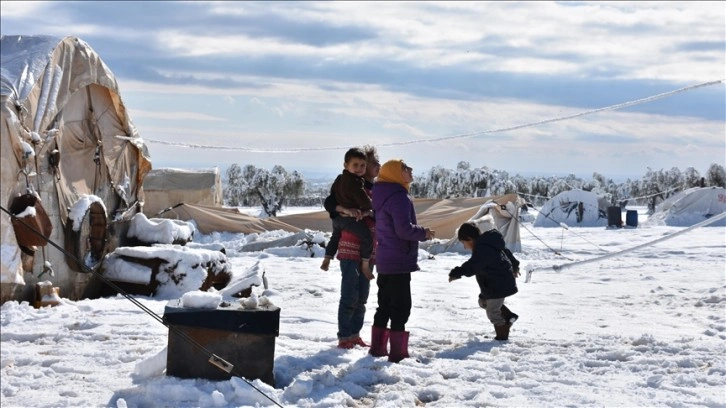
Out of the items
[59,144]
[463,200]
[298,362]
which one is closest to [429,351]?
[298,362]

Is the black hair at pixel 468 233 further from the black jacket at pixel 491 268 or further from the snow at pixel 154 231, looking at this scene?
the snow at pixel 154 231

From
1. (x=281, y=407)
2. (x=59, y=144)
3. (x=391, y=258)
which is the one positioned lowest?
(x=281, y=407)

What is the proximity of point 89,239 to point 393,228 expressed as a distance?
4705 millimetres

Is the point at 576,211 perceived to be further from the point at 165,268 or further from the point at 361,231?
the point at 361,231

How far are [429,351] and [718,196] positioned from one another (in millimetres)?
25566

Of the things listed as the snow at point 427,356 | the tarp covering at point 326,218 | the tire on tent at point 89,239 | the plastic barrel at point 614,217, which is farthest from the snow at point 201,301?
the plastic barrel at point 614,217

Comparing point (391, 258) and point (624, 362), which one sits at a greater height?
point (391, 258)

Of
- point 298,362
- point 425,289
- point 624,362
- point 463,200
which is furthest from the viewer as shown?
point 463,200

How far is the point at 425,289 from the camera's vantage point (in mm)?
11609

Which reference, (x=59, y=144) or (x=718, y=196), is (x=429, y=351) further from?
(x=718, y=196)

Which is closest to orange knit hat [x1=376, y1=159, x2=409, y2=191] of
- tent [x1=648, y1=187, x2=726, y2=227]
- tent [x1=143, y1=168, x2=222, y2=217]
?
tent [x1=143, y1=168, x2=222, y2=217]

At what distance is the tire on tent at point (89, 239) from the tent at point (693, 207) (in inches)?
934

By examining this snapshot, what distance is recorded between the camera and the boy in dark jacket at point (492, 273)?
24.6 feet

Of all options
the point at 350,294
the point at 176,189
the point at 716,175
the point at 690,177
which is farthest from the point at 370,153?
the point at 690,177
